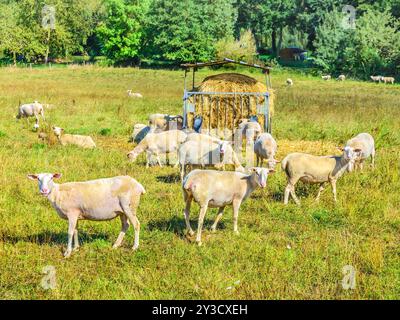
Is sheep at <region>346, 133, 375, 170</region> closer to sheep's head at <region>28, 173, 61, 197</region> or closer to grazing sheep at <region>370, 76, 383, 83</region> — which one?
sheep's head at <region>28, 173, 61, 197</region>

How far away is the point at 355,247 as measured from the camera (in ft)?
28.5

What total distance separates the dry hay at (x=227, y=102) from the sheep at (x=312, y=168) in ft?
29.4

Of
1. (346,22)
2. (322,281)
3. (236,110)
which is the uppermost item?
(346,22)

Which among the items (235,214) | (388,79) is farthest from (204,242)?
(388,79)

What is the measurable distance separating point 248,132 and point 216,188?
8354mm

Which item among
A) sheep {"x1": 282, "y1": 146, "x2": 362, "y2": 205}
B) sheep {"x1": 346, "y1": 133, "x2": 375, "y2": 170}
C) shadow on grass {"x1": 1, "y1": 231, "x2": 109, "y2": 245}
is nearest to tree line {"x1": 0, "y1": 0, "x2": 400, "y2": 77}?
sheep {"x1": 346, "y1": 133, "x2": 375, "y2": 170}

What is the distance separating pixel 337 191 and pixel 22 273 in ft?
25.1

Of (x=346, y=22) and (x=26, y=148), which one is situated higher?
(x=346, y=22)

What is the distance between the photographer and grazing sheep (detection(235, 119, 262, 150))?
17156 mm

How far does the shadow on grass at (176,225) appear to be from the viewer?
375 inches

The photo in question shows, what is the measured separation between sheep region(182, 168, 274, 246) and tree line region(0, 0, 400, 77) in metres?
43.8

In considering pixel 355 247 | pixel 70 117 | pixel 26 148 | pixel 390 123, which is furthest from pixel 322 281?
pixel 70 117

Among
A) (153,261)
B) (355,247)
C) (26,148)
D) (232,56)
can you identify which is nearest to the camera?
(153,261)

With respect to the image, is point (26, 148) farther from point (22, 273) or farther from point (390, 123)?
point (390, 123)
